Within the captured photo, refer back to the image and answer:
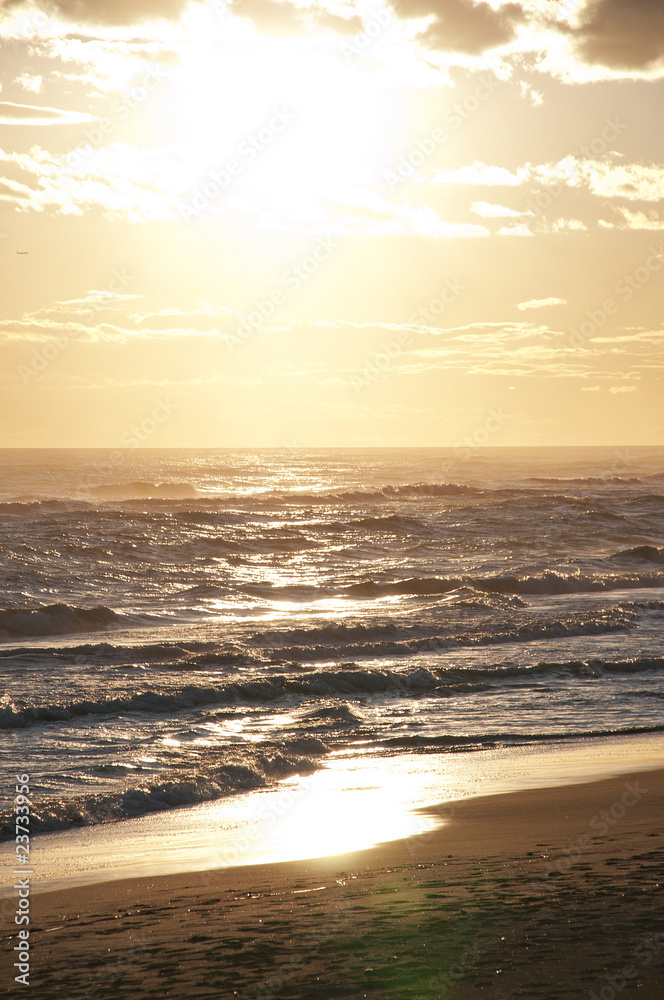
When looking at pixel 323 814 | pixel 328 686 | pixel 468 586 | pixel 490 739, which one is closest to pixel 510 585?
pixel 468 586

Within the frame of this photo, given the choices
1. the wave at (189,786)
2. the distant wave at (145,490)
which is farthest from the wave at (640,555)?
the distant wave at (145,490)

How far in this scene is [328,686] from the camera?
47.2ft

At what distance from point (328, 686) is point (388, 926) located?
9.59m

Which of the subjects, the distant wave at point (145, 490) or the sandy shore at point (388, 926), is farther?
the distant wave at point (145, 490)

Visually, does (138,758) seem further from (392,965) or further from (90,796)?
(392,965)

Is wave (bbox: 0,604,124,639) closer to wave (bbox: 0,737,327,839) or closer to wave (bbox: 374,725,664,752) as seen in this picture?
wave (bbox: 0,737,327,839)

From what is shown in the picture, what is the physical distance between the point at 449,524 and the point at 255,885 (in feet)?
122

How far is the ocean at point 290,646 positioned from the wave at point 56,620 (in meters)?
0.06

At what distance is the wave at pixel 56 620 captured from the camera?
65.0 feet

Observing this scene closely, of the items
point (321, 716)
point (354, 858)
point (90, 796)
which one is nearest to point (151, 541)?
point (321, 716)

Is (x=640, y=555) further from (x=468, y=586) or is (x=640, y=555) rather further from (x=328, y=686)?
(x=328, y=686)

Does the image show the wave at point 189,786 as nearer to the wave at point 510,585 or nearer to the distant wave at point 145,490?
the wave at point 510,585

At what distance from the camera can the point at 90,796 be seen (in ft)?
28.2

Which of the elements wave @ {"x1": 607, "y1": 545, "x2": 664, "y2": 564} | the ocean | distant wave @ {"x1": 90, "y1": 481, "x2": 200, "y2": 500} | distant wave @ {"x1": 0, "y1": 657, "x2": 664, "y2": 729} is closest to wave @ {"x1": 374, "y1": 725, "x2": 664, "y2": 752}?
the ocean
